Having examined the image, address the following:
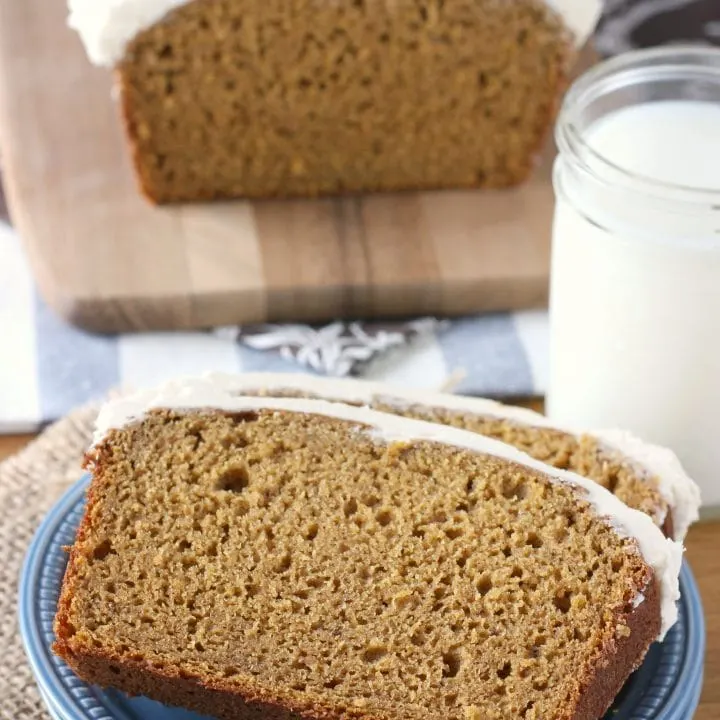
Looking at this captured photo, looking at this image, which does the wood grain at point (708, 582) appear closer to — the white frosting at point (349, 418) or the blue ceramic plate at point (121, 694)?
the blue ceramic plate at point (121, 694)

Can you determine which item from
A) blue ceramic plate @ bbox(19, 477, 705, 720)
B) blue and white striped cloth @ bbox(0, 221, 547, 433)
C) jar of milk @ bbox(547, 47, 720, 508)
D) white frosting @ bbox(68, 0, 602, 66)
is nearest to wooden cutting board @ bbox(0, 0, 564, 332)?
blue and white striped cloth @ bbox(0, 221, 547, 433)

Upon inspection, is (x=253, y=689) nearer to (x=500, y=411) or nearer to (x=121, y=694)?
(x=121, y=694)

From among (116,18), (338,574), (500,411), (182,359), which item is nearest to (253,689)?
(338,574)

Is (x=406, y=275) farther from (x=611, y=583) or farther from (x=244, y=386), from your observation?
(x=611, y=583)

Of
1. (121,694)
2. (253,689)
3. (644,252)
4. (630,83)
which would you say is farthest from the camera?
(630,83)

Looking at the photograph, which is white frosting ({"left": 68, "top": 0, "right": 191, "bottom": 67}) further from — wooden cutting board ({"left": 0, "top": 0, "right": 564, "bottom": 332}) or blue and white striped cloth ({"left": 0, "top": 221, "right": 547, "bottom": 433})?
blue and white striped cloth ({"left": 0, "top": 221, "right": 547, "bottom": 433})

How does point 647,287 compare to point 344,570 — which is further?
point 647,287
